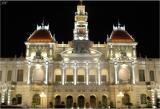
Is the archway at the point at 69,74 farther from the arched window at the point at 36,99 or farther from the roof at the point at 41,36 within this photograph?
the roof at the point at 41,36

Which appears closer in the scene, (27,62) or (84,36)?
(27,62)

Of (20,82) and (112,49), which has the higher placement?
(112,49)

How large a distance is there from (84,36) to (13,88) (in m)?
18.9

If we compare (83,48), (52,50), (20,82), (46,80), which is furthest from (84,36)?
(20,82)

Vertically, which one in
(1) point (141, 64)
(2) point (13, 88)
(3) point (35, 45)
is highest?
(3) point (35, 45)

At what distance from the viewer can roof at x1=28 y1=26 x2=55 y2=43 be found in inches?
2364

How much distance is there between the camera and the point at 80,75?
59250 millimetres

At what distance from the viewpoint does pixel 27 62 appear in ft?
191

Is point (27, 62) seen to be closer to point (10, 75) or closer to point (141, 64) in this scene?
point (10, 75)

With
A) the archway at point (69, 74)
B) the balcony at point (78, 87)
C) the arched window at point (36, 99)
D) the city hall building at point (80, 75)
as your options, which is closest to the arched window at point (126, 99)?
the city hall building at point (80, 75)

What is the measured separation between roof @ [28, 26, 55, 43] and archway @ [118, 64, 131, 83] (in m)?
15.7

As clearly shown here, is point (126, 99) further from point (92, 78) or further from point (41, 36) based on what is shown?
point (41, 36)

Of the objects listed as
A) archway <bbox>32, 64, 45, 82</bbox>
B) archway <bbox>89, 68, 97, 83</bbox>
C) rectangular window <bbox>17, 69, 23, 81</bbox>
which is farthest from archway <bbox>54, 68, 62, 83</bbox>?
rectangular window <bbox>17, 69, 23, 81</bbox>

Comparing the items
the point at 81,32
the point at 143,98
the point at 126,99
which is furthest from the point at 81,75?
the point at 143,98
